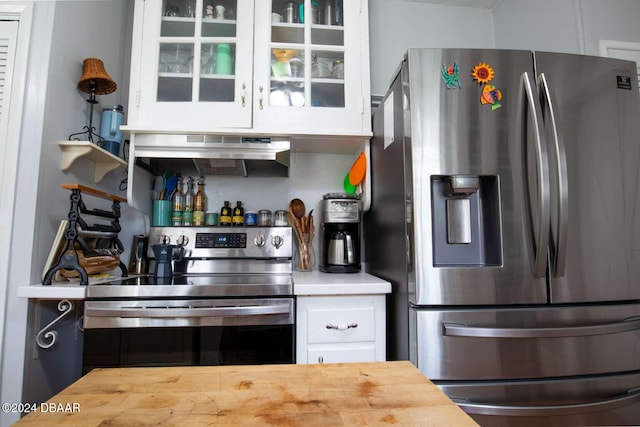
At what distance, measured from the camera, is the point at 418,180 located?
1082 millimetres

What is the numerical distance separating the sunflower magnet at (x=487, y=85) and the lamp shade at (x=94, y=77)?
5.14 feet

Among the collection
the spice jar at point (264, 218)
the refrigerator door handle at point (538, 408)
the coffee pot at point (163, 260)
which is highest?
the spice jar at point (264, 218)

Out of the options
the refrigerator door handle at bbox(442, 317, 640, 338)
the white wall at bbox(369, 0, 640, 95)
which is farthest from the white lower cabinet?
the white wall at bbox(369, 0, 640, 95)

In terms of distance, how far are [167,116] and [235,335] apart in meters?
1.08

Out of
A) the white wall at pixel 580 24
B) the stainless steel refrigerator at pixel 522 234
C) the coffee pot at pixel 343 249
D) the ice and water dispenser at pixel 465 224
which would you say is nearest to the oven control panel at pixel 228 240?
the coffee pot at pixel 343 249

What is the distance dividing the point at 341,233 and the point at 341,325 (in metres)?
0.47

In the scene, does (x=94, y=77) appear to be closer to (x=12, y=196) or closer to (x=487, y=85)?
(x=12, y=196)

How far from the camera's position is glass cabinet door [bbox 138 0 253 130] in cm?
146

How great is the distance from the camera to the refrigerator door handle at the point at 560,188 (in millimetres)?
1028

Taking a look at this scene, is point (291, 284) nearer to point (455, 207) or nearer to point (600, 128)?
point (455, 207)

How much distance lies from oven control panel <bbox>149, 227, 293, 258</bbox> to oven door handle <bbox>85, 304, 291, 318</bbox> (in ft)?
1.56

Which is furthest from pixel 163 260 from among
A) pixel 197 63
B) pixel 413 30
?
pixel 413 30

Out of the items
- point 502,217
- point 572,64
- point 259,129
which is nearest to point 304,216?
point 259,129

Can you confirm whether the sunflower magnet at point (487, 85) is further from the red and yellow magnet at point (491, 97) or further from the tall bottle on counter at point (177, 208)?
the tall bottle on counter at point (177, 208)
